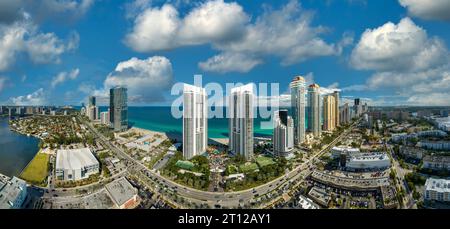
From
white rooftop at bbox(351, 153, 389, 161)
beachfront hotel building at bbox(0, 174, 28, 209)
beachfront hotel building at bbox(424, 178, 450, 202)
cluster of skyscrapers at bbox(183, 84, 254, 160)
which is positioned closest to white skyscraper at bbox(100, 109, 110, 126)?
beachfront hotel building at bbox(0, 174, 28, 209)

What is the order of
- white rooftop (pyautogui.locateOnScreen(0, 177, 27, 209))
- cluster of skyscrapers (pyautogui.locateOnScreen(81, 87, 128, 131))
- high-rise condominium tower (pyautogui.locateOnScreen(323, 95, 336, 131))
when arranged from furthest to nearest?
high-rise condominium tower (pyautogui.locateOnScreen(323, 95, 336, 131)) → cluster of skyscrapers (pyautogui.locateOnScreen(81, 87, 128, 131)) → white rooftop (pyautogui.locateOnScreen(0, 177, 27, 209))

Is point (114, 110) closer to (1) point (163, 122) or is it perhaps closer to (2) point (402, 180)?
(1) point (163, 122)

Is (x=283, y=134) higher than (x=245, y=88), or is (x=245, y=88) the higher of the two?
(x=245, y=88)

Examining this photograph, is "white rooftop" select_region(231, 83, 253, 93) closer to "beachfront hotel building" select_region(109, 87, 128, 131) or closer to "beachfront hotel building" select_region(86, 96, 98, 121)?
"beachfront hotel building" select_region(109, 87, 128, 131)

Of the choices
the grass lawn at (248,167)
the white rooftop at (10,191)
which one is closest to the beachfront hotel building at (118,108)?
the white rooftop at (10,191)

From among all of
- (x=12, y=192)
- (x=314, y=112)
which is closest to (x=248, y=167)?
(x=12, y=192)

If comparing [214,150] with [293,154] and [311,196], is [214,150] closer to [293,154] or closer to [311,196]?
[293,154]
